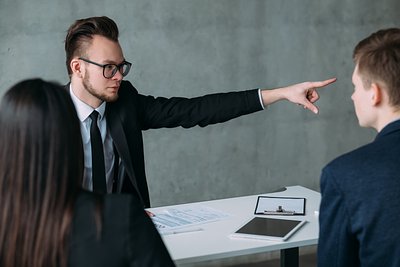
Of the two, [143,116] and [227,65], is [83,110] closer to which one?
[143,116]

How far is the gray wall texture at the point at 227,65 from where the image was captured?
409 centimetres

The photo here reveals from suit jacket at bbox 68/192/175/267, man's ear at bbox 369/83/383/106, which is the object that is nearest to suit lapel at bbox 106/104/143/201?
man's ear at bbox 369/83/383/106

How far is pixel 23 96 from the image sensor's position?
1324 millimetres

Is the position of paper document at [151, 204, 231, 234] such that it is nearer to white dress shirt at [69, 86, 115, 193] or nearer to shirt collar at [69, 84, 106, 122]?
white dress shirt at [69, 86, 115, 193]

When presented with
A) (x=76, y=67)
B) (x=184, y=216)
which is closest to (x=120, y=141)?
(x=76, y=67)

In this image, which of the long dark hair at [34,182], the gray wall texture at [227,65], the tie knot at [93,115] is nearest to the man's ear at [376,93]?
the long dark hair at [34,182]

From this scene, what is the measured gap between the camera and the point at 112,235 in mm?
1329

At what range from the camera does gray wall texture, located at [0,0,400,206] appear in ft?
13.4

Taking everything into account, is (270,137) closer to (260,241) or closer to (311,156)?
(311,156)

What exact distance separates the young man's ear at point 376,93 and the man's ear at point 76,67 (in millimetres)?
1654

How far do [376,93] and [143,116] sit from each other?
1.67 meters

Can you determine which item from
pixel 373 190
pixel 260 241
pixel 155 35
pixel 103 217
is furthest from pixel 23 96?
pixel 155 35

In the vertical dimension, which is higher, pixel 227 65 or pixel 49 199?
pixel 227 65

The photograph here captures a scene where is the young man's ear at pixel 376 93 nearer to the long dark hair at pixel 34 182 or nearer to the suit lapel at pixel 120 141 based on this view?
the long dark hair at pixel 34 182
